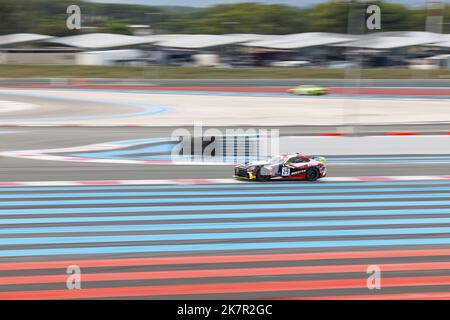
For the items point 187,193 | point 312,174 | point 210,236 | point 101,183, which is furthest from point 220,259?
point 312,174

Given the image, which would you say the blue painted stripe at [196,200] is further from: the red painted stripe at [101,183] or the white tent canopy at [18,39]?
the white tent canopy at [18,39]

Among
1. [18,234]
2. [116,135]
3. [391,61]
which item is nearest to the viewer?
[18,234]

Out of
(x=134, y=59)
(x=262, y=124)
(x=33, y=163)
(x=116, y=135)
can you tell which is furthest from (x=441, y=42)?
(x=33, y=163)

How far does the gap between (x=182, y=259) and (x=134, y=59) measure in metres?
72.3

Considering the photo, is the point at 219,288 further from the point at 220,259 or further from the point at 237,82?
the point at 237,82

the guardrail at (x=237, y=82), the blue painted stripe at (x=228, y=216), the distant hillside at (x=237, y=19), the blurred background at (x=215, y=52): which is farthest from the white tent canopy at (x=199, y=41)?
the blue painted stripe at (x=228, y=216)

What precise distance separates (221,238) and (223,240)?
5.1 inches

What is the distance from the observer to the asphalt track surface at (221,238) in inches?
362

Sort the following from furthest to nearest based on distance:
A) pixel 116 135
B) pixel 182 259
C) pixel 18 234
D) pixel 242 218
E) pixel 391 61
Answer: pixel 391 61 → pixel 116 135 → pixel 242 218 → pixel 18 234 → pixel 182 259

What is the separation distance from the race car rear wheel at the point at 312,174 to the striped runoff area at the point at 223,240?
555 mm
